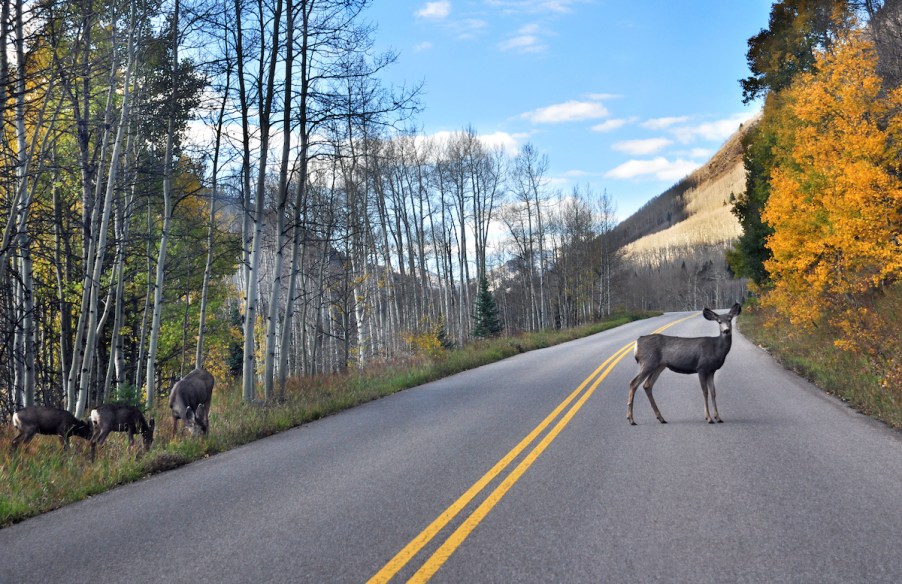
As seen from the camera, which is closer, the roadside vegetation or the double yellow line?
the double yellow line

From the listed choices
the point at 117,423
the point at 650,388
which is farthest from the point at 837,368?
the point at 117,423

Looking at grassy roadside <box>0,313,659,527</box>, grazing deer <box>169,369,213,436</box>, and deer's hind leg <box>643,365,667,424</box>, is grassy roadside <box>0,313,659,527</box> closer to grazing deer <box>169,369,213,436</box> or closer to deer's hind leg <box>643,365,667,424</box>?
grazing deer <box>169,369,213,436</box>

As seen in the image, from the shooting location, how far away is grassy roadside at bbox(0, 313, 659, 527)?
610 centimetres

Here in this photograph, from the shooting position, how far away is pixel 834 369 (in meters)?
12.7

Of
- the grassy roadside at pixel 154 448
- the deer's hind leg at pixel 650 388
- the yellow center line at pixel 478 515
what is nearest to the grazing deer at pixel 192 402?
the grassy roadside at pixel 154 448

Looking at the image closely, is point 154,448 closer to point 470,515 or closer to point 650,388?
point 470,515

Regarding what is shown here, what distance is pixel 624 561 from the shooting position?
388cm

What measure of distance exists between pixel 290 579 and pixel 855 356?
13.9m

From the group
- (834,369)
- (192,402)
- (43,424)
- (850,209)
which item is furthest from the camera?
(850,209)

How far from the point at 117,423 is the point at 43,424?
0.85 metres

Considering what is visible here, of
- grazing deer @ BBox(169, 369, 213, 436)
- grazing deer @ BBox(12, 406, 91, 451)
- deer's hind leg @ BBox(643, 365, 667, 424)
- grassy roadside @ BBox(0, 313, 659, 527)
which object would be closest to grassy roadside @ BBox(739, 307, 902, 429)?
deer's hind leg @ BBox(643, 365, 667, 424)

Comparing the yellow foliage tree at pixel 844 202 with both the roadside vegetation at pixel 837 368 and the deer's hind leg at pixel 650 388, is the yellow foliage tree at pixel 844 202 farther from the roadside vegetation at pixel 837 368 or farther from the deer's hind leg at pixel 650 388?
the deer's hind leg at pixel 650 388

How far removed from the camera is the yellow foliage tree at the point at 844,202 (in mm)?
12633

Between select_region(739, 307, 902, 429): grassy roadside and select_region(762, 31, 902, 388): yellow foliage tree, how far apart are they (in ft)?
1.63
